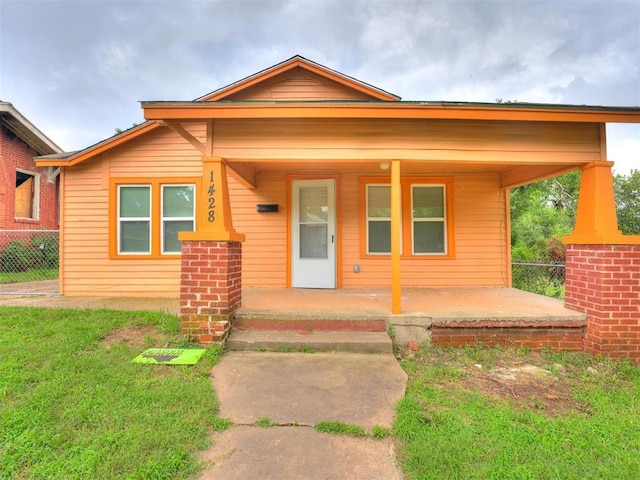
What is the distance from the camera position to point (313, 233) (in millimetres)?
5883

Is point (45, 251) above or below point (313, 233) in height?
below

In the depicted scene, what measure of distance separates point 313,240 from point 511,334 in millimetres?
3503

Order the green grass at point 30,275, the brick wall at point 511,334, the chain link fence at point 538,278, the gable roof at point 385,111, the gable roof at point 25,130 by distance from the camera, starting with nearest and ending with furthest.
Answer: the gable roof at point 385,111 → the brick wall at point 511,334 → the green grass at point 30,275 → the chain link fence at point 538,278 → the gable roof at point 25,130

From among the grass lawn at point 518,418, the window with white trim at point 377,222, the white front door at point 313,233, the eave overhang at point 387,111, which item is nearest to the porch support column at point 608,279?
the grass lawn at point 518,418

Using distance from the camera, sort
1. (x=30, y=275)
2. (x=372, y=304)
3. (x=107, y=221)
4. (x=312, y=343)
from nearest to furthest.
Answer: (x=312, y=343) < (x=372, y=304) < (x=107, y=221) < (x=30, y=275)

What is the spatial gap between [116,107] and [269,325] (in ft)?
78.2

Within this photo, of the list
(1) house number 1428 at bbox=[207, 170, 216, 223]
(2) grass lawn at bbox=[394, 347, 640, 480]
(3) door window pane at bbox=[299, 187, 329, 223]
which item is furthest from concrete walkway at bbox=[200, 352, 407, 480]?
(3) door window pane at bbox=[299, 187, 329, 223]

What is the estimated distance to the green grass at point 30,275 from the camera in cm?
774

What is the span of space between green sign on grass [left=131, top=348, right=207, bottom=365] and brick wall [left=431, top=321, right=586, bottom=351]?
2.66 metres

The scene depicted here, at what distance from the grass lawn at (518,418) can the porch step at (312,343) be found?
0.36 meters

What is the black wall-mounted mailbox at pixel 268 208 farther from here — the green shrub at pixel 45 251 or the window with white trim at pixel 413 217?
the green shrub at pixel 45 251

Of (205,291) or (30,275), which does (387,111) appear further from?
(30,275)

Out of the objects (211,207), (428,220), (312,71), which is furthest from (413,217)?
(211,207)

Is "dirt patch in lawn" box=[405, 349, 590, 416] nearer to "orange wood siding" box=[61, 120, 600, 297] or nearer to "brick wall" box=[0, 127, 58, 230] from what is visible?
"orange wood siding" box=[61, 120, 600, 297]
